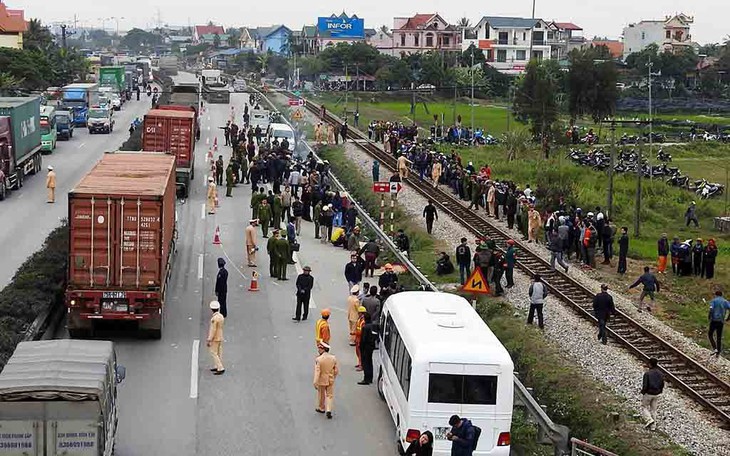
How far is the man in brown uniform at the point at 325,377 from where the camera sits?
16.7m

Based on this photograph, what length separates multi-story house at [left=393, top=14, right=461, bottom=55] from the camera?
472ft

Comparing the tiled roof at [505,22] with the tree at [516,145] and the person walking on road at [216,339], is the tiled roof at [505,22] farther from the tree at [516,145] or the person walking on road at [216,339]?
the person walking on road at [216,339]

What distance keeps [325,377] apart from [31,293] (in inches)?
288

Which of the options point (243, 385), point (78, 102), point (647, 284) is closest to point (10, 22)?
point (78, 102)

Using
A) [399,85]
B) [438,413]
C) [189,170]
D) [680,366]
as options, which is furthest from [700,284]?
[399,85]

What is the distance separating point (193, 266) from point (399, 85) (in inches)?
Answer: 3109

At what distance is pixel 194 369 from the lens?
63.5ft

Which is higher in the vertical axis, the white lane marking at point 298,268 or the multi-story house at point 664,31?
the multi-story house at point 664,31

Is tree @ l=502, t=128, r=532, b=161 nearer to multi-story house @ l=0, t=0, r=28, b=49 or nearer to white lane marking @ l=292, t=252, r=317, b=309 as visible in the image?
white lane marking @ l=292, t=252, r=317, b=309

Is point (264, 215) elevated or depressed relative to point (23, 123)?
depressed

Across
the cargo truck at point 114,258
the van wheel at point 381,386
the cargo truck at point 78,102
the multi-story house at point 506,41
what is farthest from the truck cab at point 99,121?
the multi-story house at point 506,41

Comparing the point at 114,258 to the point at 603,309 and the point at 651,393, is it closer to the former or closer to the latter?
the point at 603,309

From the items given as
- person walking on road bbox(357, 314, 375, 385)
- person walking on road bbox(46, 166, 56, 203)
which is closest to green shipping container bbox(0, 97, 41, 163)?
person walking on road bbox(46, 166, 56, 203)

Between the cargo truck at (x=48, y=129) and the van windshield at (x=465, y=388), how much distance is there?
138 feet
